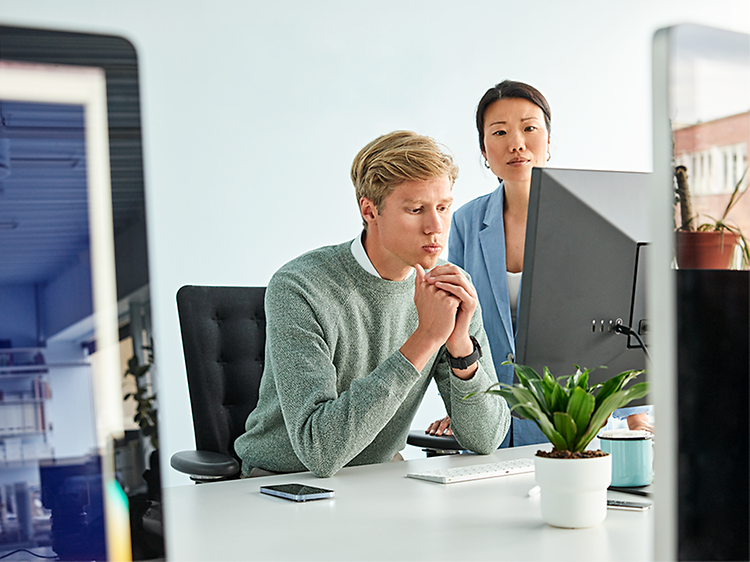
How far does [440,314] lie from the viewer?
4.48 ft

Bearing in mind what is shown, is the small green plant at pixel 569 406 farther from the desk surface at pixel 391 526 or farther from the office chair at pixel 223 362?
the office chair at pixel 223 362

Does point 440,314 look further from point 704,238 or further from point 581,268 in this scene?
point 704,238

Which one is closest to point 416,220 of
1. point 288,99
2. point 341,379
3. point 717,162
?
point 341,379

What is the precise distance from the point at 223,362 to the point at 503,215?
2.69 ft

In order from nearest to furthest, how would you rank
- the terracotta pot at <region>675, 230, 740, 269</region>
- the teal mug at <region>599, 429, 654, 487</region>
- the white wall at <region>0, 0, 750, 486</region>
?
the terracotta pot at <region>675, 230, 740, 269</region> < the teal mug at <region>599, 429, 654, 487</region> < the white wall at <region>0, 0, 750, 486</region>

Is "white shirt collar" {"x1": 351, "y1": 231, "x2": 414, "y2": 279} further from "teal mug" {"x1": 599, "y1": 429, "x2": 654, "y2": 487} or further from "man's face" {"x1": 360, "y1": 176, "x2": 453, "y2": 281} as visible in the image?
"teal mug" {"x1": 599, "y1": 429, "x2": 654, "y2": 487}

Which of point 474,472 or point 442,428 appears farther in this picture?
point 442,428

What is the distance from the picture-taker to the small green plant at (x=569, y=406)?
3.12 feet

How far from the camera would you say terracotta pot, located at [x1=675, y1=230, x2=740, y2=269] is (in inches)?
18.4

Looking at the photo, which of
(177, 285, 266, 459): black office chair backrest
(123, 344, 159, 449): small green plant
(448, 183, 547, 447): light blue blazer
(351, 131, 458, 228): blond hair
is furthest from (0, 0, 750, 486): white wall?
(123, 344, 159, 449): small green plant

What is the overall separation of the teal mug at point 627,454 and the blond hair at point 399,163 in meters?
0.64

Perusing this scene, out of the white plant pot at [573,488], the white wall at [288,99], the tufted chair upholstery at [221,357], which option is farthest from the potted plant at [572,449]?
the white wall at [288,99]

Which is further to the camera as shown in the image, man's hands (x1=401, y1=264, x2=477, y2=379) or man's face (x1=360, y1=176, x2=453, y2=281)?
man's face (x1=360, y1=176, x2=453, y2=281)

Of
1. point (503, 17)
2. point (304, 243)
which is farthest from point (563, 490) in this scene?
point (503, 17)
